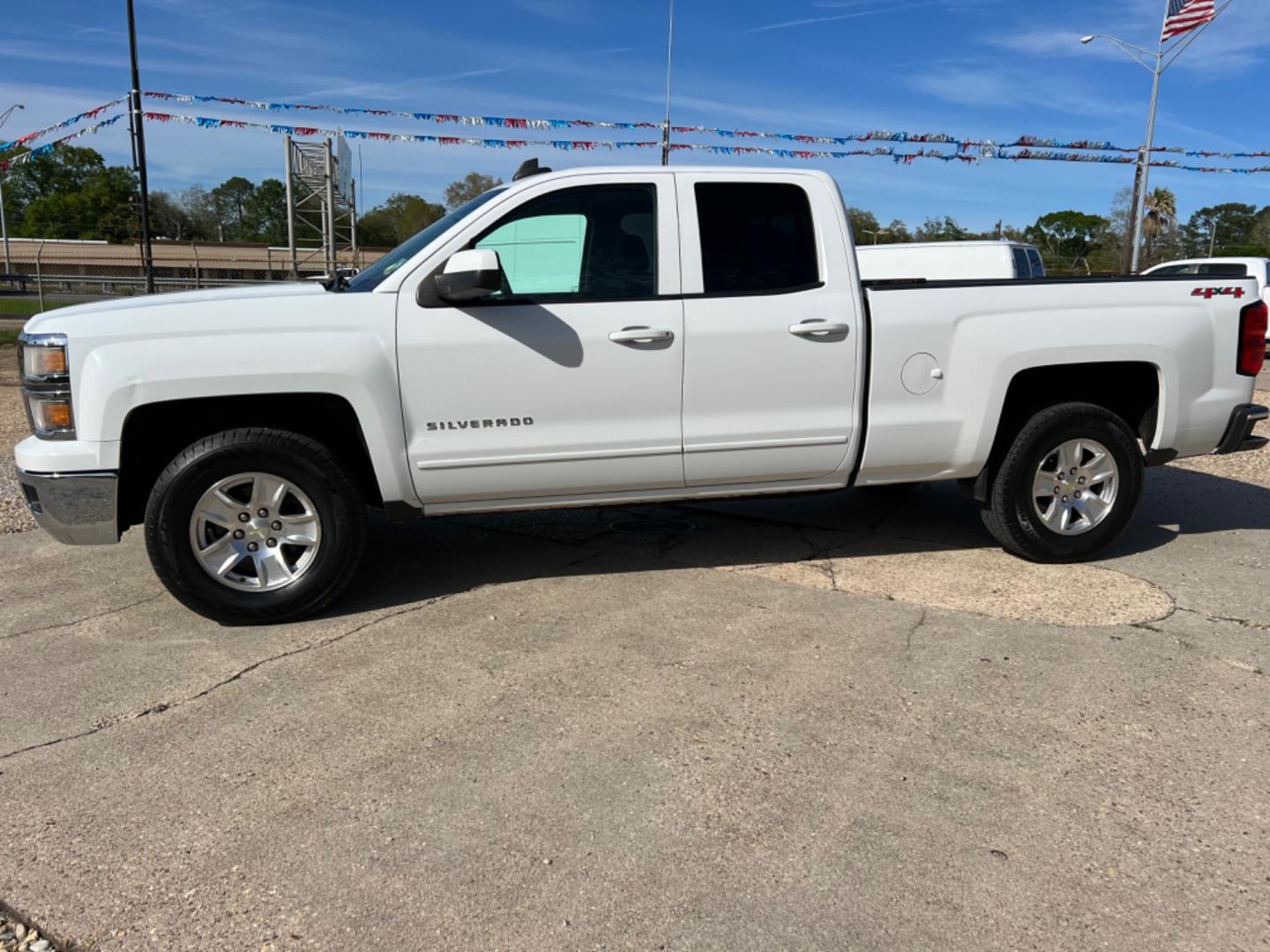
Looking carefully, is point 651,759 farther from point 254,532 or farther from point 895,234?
point 895,234

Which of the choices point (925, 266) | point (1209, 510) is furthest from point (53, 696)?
point (925, 266)

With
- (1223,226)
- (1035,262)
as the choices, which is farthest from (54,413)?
(1223,226)

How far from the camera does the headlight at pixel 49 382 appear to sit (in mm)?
3900

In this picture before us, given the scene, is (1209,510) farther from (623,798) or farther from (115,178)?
(115,178)

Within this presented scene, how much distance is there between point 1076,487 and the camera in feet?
16.5

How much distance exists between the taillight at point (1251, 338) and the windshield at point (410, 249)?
385 centimetres

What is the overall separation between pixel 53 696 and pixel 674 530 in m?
3.29

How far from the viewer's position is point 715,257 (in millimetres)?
4508

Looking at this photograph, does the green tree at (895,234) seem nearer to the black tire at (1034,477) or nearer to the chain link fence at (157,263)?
the chain link fence at (157,263)

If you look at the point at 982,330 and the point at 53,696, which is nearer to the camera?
the point at 53,696

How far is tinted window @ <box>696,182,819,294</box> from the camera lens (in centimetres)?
451

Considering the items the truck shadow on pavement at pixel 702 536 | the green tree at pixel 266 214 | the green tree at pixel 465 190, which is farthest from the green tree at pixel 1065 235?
the green tree at pixel 266 214

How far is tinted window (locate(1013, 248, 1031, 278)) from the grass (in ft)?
74.3

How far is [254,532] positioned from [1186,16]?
24626mm
